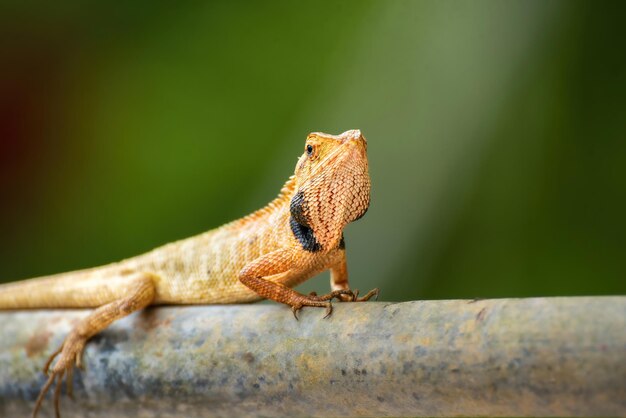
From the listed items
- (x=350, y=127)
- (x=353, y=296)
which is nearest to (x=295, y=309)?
(x=353, y=296)

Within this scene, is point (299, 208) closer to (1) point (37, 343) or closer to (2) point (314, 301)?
(2) point (314, 301)

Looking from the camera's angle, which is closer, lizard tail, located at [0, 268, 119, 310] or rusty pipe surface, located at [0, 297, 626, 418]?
rusty pipe surface, located at [0, 297, 626, 418]

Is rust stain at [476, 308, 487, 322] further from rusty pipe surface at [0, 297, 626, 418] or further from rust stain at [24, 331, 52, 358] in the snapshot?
rust stain at [24, 331, 52, 358]

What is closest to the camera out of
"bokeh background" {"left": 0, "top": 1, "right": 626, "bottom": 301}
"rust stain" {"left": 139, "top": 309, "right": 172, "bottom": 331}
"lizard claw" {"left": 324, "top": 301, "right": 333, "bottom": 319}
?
"lizard claw" {"left": 324, "top": 301, "right": 333, "bottom": 319}

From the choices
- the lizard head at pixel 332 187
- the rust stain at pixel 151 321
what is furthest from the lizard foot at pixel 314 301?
the rust stain at pixel 151 321

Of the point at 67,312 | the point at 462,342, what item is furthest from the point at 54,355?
the point at 462,342

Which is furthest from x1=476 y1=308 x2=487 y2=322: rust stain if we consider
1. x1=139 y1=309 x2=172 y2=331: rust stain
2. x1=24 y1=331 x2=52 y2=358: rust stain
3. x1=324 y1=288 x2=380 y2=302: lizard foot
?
x1=24 y1=331 x2=52 y2=358: rust stain

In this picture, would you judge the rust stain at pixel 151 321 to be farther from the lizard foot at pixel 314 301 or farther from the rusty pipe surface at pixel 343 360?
the lizard foot at pixel 314 301

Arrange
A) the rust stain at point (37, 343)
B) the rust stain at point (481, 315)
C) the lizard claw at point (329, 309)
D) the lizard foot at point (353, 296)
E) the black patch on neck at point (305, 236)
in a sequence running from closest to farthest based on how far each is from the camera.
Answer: the rust stain at point (481, 315), the lizard claw at point (329, 309), the lizard foot at point (353, 296), the black patch on neck at point (305, 236), the rust stain at point (37, 343)
